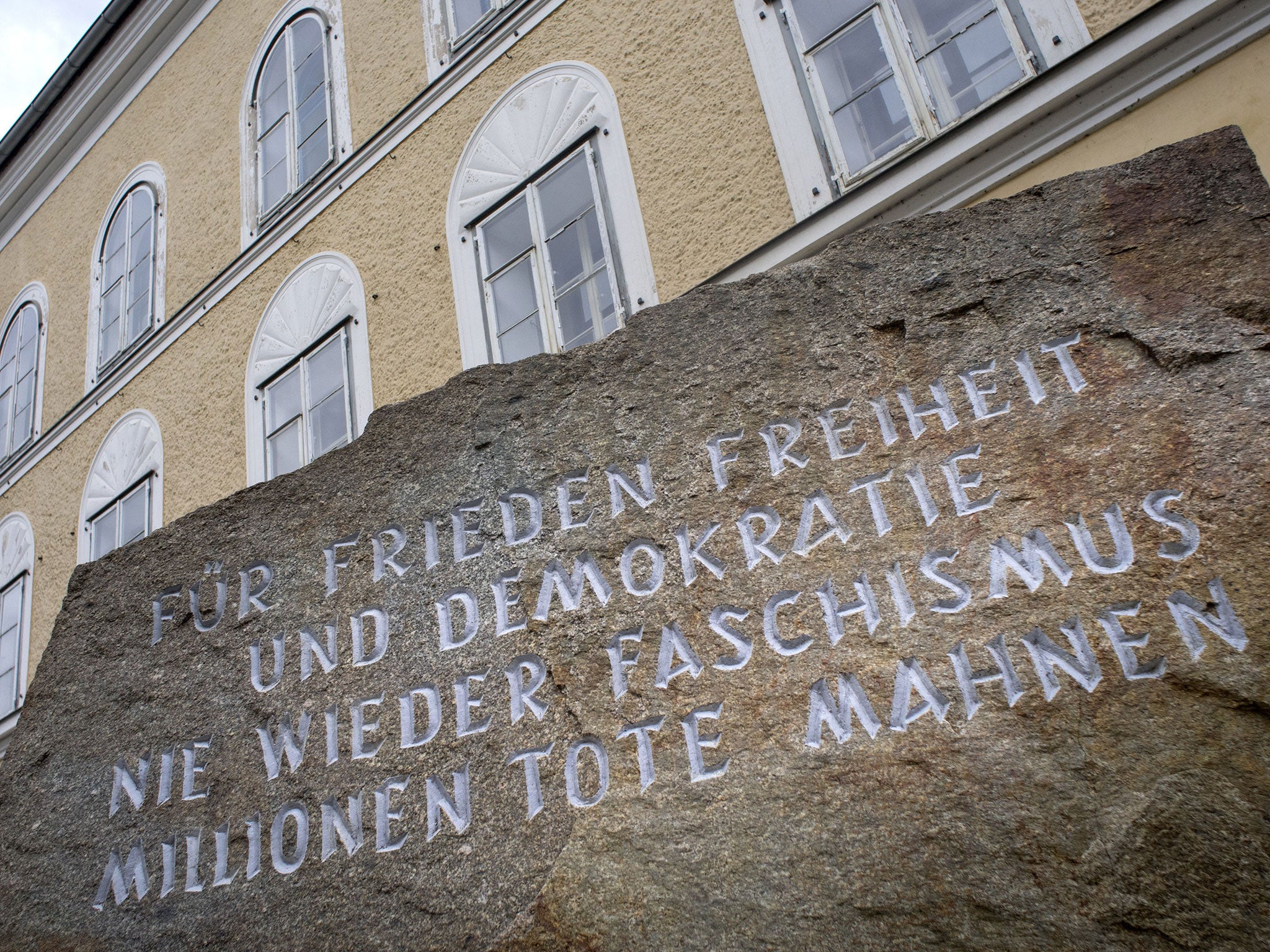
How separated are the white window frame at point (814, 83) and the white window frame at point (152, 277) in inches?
186

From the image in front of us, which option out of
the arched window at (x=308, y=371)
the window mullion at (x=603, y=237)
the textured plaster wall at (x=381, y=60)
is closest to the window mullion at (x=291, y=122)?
the textured plaster wall at (x=381, y=60)

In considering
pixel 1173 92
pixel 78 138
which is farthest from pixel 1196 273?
pixel 78 138

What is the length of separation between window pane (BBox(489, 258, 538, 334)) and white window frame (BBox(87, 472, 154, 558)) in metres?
2.97

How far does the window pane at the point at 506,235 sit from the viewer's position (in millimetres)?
5238

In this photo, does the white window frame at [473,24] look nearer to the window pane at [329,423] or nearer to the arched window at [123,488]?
the window pane at [329,423]

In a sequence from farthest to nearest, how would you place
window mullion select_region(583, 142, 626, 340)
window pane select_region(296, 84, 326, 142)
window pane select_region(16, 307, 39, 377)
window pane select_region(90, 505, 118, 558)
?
1. window pane select_region(16, 307, 39, 377)
2. window pane select_region(90, 505, 118, 558)
3. window pane select_region(296, 84, 326, 142)
4. window mullion select_region(583, 142, 626, 340)

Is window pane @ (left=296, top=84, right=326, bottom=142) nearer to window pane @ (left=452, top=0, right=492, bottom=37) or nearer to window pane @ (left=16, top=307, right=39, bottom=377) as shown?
window pane @ (left=452, top=0, right=492, bottom=37)

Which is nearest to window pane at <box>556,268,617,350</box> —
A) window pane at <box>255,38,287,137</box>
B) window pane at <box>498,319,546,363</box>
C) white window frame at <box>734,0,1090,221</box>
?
window pane at <box>498,319,546,363</box>

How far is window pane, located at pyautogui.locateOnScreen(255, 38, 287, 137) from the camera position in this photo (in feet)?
22.2

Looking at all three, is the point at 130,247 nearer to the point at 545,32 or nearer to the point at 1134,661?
the point at 545,32

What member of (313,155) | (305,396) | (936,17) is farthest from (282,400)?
(936,17)

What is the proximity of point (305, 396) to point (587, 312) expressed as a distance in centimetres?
205

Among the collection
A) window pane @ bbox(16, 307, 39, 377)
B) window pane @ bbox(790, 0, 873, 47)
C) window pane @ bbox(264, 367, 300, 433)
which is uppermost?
window pane @ bbox(16, 307, 39, 377)

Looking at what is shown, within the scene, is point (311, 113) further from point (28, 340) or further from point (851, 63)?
Answer: point (28, 340)
